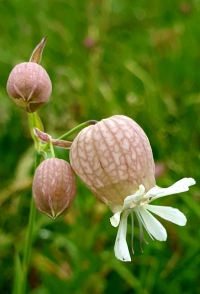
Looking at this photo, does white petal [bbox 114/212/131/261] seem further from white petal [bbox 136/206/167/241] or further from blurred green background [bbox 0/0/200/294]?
blurred green background [bbox 0/0/200/294]

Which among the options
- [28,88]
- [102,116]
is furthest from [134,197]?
[102,116]

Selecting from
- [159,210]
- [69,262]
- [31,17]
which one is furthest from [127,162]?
[31,17]

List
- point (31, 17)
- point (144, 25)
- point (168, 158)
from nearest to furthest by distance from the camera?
point (168, 158) < point (31, 17) < point (144, 25)

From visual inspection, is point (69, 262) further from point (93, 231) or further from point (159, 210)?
point (159, 210)

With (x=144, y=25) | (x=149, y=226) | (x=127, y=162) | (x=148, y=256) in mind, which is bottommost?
(x=144, y=25)

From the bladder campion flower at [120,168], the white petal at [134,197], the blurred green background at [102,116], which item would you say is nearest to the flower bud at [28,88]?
the bladder campion flower at [120,168]

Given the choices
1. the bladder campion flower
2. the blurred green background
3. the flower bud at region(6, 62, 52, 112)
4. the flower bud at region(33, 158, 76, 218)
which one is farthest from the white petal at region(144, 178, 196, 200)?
the blurred green background
